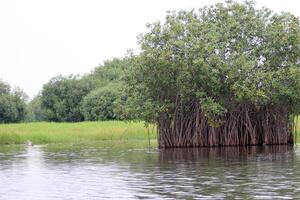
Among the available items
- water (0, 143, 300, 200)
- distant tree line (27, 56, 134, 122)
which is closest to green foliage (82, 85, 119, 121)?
distant tree line (27, 56, 134, 122)

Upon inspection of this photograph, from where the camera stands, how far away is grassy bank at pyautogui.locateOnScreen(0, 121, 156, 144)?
4957cm

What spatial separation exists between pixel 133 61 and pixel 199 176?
17805 mm

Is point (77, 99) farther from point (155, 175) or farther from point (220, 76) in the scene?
point (155, 175)

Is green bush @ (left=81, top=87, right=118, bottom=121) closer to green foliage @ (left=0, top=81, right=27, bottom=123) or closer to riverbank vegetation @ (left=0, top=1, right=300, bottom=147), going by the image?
green foliage @ (left=0, top=81, right=27, bottom=123)

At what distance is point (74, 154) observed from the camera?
36.5 meters

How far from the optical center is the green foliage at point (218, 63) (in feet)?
124

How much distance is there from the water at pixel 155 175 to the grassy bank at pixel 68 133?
14.3 m

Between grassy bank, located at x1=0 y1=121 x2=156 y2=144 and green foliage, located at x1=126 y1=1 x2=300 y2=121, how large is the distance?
10.7m

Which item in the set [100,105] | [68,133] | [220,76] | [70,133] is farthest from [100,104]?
[220,76]

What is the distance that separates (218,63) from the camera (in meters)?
37.7

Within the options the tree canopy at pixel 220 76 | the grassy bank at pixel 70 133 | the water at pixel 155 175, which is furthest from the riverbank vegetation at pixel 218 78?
the grassy bank at pixel 70 133

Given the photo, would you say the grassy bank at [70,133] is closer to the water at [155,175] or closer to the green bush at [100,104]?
the water at [155,175]

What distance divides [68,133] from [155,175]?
3037 cm

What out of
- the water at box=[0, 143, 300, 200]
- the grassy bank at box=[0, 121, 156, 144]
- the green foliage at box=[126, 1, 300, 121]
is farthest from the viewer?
the grassy bank at box=[0, 121, 156, 144]
